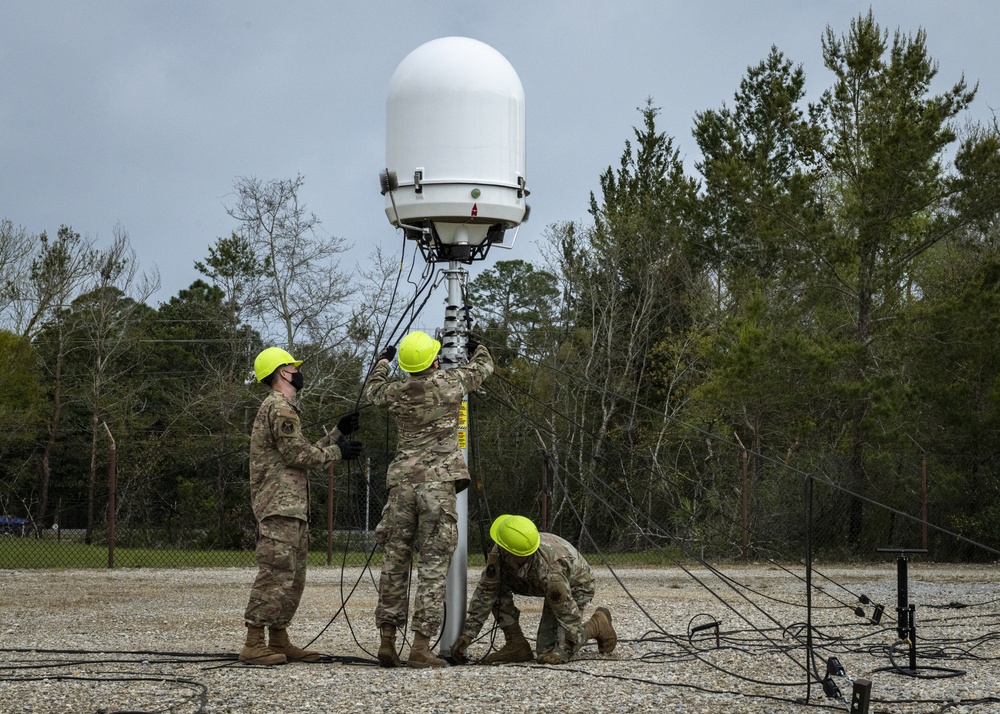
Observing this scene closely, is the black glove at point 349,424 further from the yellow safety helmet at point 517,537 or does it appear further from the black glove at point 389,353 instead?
the yellow safety helmet at point 517,537

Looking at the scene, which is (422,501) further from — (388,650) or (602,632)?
(602,632)

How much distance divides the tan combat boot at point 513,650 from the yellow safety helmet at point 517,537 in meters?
0.62

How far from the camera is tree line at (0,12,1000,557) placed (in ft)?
67.9

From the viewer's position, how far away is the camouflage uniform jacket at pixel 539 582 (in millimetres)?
7570

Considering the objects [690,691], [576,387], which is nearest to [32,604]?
[690,691]

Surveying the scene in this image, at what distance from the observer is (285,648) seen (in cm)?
752

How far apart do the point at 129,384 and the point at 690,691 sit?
27.0m

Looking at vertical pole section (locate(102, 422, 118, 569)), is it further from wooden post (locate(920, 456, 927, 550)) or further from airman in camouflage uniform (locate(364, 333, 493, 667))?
wooden post (locate(920, 456, 927, 550))

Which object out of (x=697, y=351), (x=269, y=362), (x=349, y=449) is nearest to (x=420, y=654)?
(x=349, y=449)

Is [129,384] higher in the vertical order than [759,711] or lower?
higher

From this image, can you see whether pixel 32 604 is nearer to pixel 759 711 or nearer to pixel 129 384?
pixel 759 711

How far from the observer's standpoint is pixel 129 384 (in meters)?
31.2

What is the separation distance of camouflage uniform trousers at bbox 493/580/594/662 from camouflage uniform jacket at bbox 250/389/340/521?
1517mm

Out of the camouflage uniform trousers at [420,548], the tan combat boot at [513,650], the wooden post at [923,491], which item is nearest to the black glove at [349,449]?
the camouflage uniform trousers at [420,548]
